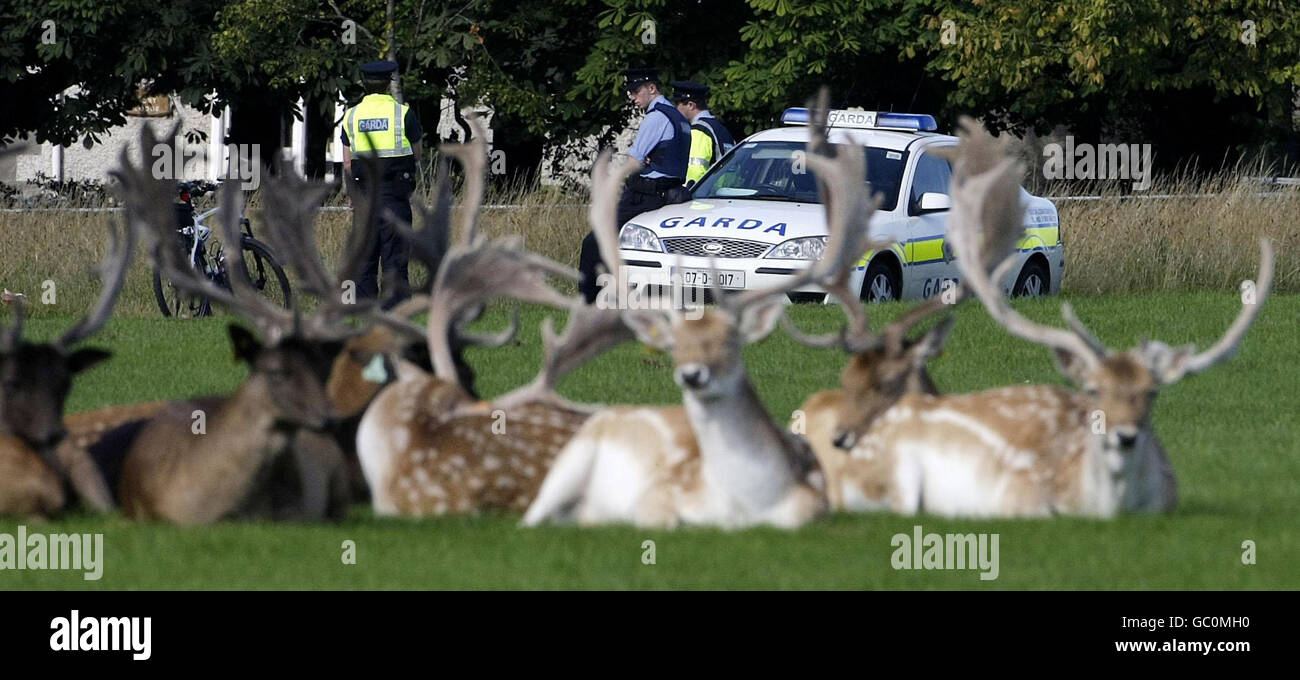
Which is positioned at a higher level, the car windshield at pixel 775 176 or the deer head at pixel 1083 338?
the car windshield at pixel 775 176

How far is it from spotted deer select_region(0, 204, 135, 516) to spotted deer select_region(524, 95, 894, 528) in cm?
184

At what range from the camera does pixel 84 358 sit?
8.34m

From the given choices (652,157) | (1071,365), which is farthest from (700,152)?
(1071,365)

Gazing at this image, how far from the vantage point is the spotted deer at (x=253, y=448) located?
791cm

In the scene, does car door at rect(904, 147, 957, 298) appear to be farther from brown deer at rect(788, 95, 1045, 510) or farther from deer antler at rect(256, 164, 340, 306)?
brown deer at rect(788, 95, 1045, 510)

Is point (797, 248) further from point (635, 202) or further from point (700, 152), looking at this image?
point (700, 152)

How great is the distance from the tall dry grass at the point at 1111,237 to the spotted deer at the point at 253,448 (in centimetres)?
1221

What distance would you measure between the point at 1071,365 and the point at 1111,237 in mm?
14221

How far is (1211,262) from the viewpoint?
21.8m

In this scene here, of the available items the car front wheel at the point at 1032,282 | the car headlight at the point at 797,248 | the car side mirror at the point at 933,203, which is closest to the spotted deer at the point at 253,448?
the car headlight at the point at 797,248

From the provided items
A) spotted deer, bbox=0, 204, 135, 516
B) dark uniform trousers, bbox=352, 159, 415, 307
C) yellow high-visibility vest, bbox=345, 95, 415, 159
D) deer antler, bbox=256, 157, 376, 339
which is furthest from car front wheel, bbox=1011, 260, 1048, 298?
spotted deer, bbox=0, 204, 135, 516

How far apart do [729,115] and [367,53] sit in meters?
5.82

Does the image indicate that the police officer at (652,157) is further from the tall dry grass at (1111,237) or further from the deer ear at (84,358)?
the deer ear at (84,358)
